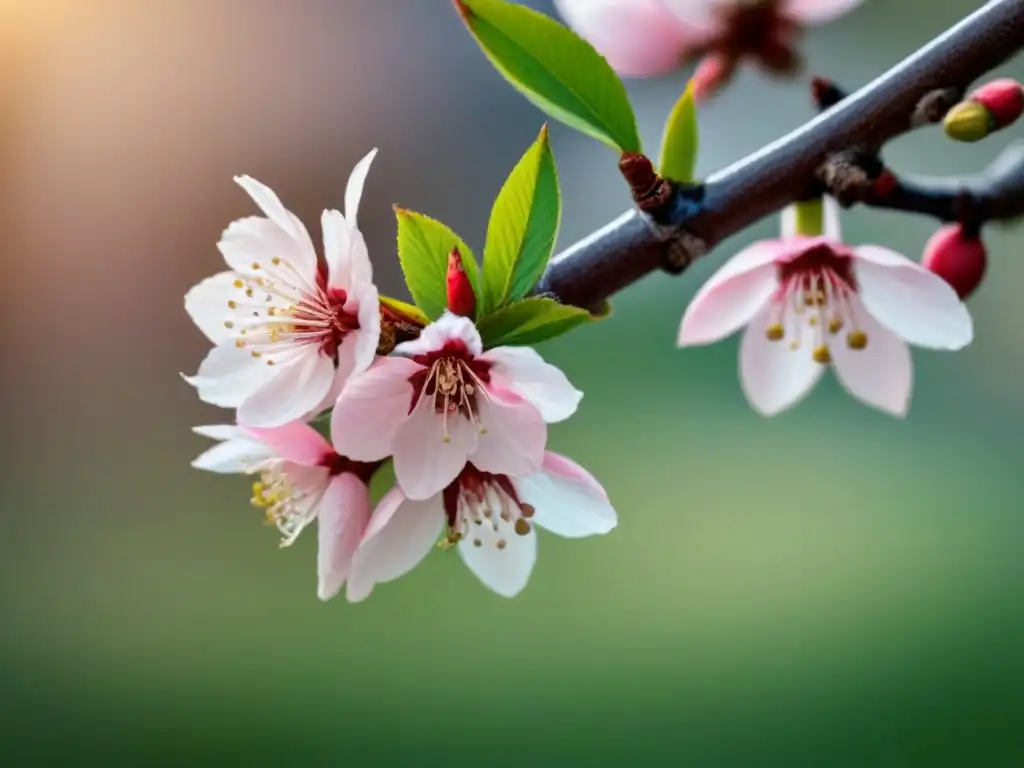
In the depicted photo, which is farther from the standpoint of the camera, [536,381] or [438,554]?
[438,554]

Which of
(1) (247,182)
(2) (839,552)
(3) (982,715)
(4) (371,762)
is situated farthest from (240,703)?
(1) (247,182)

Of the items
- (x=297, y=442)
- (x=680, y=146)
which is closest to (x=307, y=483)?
(x=297, y=442)

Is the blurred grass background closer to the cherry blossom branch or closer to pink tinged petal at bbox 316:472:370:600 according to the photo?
the cherry blossom branch

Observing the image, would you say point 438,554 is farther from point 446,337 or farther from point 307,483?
point 446,337

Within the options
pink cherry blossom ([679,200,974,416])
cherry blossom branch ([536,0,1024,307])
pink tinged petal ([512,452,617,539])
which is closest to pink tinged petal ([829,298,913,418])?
pink cherry blossom ([679,200,974,416])

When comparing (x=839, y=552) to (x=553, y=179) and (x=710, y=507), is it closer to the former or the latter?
(x=710, y=507)
